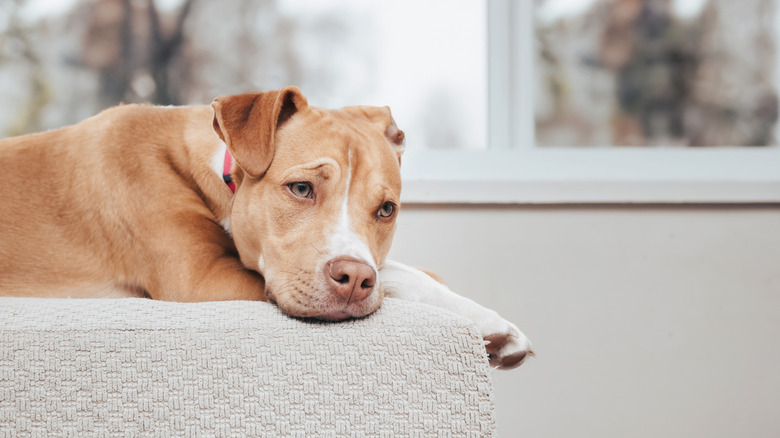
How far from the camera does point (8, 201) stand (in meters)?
1.57

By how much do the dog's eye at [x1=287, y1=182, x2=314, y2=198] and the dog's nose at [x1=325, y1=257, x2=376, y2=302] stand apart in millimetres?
226

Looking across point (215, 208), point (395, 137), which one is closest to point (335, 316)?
point (215, 208)

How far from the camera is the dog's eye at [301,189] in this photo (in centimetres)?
137

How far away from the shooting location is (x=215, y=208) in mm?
1568

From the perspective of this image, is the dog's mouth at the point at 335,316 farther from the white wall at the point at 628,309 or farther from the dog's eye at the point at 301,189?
the white wall at the point at 628,309

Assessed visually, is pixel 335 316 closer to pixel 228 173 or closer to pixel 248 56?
pixel 228 173

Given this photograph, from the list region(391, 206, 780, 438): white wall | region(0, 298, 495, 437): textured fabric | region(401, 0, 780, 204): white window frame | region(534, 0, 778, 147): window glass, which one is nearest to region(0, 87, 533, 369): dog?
region(0, 298, 495, 437): textured fabric

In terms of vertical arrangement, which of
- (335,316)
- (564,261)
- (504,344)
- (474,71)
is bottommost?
(564,261)

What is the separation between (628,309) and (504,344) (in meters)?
1.42

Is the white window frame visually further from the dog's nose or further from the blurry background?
the dog's nose

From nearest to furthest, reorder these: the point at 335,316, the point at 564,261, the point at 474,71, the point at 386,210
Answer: the point at 335,316 < the point at 386,210 < the point at 564,261 < the point at 474,71

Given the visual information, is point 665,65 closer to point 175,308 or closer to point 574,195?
point 574,195

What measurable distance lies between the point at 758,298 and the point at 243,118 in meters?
2.18

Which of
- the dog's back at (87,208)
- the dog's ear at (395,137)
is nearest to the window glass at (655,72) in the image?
the dog's ear at (395,137)
